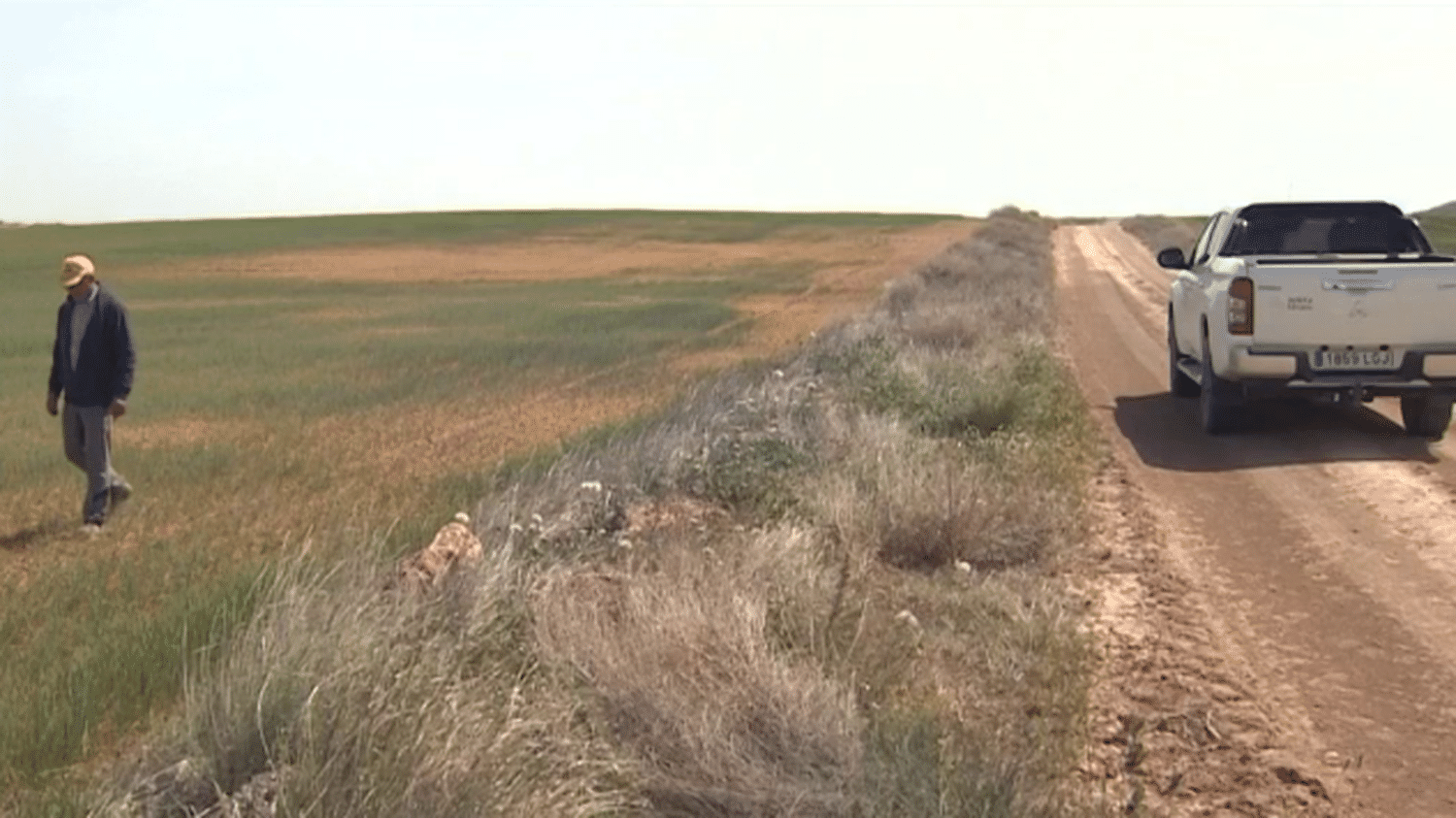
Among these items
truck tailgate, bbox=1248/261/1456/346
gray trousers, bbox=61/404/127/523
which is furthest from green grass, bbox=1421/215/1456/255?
→ gray trousers, bbox=61/404/127/523

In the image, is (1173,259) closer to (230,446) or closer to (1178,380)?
(1178,380)

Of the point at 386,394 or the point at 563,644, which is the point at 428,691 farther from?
the point at 386,394

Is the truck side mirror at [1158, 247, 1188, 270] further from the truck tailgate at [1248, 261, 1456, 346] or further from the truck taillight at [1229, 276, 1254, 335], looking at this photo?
the truck tailgate at [1248, 261, 1456, 346]

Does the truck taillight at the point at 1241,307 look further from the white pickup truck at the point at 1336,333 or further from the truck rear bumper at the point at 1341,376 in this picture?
the truck rear bumper at the point at 1341,376

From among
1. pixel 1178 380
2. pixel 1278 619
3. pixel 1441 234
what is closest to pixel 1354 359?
pixel 1178 380

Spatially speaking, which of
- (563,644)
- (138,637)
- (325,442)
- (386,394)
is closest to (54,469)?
(325,442)

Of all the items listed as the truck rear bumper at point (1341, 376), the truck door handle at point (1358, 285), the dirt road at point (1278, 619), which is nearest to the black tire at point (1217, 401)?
the dirt road at point (1278, 619)

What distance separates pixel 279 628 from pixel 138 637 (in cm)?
231

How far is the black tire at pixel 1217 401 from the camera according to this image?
12.0m

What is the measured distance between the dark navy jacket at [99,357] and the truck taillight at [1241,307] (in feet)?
27.3

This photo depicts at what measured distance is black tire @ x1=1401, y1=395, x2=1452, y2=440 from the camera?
38.1 ft

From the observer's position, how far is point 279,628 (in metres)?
4.66

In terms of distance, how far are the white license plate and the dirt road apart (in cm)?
66

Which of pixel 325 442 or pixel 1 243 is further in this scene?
pixel 1 243
